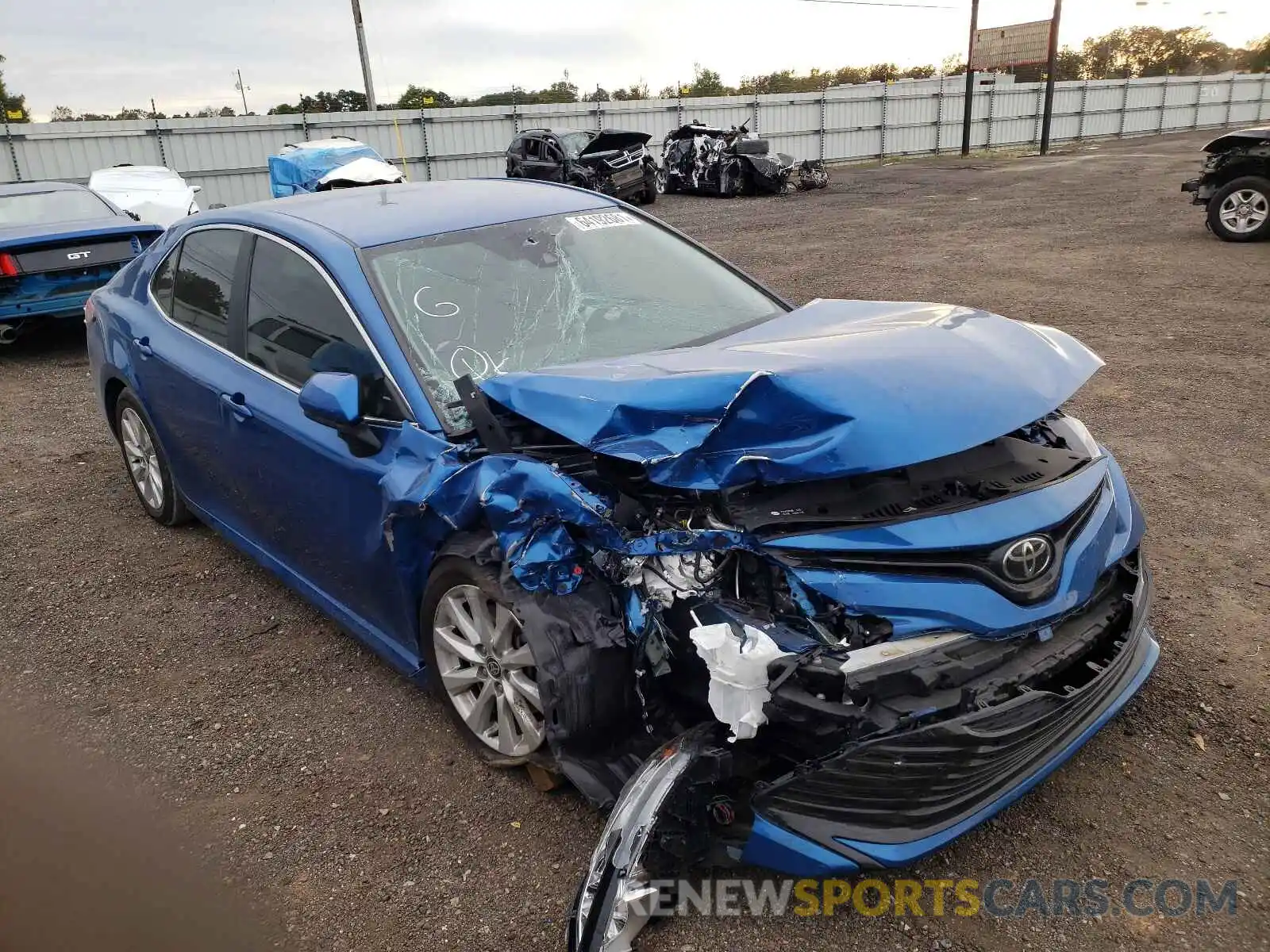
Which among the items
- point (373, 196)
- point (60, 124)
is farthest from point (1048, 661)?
point (60, 124)

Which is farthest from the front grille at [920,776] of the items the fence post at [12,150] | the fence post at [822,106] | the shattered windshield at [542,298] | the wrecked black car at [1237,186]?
the fence post at [822,106]

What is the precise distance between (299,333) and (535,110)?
23659 millimetres

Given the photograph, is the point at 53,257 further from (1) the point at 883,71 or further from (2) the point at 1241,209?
(1) the point at 883,71

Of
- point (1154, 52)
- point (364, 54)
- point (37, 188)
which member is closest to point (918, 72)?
point (1154, 52)

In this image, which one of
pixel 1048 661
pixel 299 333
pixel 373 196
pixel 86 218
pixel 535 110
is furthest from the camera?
pixel 535 110

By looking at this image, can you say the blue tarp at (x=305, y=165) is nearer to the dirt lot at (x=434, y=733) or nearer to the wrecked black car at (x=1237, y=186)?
the dirt lot at (x=434, y=733)

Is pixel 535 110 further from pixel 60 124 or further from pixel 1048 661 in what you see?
pixel 1048 661

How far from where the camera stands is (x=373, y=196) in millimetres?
3959

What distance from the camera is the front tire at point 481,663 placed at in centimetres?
273

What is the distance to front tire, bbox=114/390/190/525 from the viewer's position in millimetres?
4660

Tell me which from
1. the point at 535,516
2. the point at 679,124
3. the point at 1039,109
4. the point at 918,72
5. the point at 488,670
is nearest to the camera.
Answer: the point at 535,516

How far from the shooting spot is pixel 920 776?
2113mm

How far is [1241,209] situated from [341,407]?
1179 centimetres

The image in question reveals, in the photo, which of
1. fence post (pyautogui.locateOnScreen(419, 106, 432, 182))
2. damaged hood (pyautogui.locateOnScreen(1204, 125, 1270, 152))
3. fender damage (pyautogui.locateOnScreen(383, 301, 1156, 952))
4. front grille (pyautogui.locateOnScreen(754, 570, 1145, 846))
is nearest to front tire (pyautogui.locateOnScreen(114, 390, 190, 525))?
fender damage (pyautogui.locateOnScreen(383, 301, 1156, 952))
